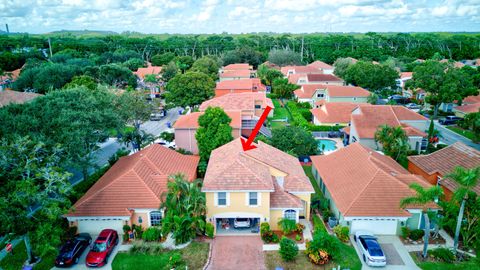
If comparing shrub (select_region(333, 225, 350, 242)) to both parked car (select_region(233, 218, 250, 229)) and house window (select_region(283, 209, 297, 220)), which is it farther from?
parked car (select_region(233, 218, 250, 229))

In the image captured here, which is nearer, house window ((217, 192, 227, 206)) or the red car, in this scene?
the red car

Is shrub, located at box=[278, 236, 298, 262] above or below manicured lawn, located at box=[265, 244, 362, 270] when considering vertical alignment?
above

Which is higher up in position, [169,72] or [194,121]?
[169,72]

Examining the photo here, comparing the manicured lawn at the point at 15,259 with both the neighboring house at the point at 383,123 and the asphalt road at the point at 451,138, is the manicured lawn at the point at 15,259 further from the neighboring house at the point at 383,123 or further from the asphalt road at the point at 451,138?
the asphalt road at the point at 451,138

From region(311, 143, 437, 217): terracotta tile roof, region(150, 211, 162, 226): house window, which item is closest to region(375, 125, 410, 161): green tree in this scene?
region(311, 143, 437, 217): terracotta tile roof

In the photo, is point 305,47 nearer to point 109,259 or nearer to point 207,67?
point 207,67

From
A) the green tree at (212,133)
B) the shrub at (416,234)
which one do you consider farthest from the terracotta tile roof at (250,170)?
the shrub at (416,234)

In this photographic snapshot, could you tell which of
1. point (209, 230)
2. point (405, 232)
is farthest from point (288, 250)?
point (405, 232)
